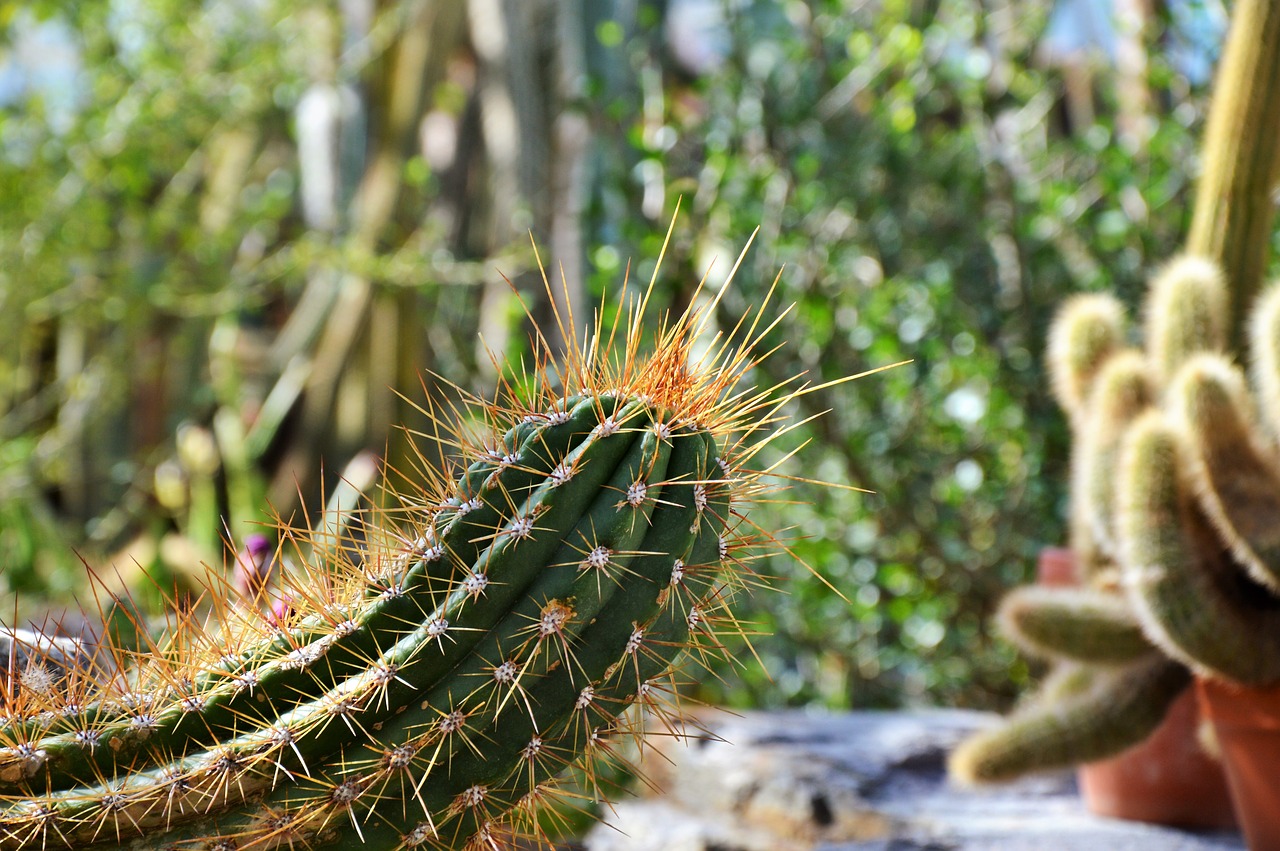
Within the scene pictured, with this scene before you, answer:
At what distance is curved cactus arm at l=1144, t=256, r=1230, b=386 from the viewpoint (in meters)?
2.02

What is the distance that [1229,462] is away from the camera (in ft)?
5.67

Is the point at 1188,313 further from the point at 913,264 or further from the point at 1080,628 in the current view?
the point at 913,264

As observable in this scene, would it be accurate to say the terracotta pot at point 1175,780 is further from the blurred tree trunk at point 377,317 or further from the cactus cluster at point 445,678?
the blurred tree trunk at point 377,317

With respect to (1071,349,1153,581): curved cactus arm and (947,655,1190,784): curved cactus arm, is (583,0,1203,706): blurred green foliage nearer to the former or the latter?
→ (1071,349,1153,581): curved cactus arm

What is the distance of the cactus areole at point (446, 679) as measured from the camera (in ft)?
3.29

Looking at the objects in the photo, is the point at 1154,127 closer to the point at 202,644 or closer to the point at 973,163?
the point at 973,163

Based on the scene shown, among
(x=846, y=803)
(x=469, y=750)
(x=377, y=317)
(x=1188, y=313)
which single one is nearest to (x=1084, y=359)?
(x=1188, y=313)

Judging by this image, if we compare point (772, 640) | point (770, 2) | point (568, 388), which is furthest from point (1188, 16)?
point (568, 388)

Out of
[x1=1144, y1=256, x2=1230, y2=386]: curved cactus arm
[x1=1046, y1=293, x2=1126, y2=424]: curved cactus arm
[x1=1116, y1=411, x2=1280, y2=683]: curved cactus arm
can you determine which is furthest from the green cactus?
[x1=1116, y1=411, x2=1280, y2=683]: curved cactus arm

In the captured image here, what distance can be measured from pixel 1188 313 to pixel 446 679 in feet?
5.34

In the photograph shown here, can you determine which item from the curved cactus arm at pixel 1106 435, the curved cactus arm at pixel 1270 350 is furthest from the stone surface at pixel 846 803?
the curved cactus arm at pixel 1270 350

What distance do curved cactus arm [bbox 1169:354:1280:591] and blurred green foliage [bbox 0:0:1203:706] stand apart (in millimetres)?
1182

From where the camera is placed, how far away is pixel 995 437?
3.09 meters

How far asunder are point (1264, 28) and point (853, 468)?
1.41 meters
